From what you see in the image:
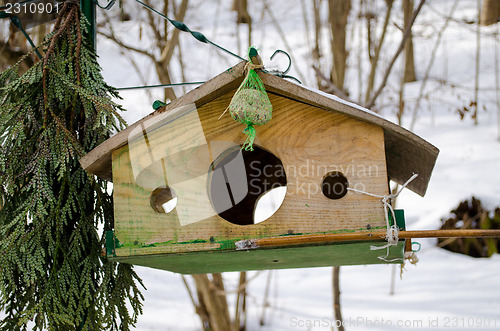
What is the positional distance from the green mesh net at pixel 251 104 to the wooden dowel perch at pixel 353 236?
29cm

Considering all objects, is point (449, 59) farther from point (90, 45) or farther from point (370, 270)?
point (90, 45)

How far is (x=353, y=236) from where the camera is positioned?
4.99ft

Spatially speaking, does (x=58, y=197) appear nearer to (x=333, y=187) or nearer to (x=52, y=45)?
(x=52, y=45)

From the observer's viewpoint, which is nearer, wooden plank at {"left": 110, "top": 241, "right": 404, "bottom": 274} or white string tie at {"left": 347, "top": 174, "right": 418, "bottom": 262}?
white string tie at {"left": 347, "top": 174, "right": 418, "bottom": 262}

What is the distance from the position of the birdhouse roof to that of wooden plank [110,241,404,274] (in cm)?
33

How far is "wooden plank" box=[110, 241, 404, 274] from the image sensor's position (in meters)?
1.78

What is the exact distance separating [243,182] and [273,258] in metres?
0.96

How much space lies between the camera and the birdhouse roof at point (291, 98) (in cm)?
171

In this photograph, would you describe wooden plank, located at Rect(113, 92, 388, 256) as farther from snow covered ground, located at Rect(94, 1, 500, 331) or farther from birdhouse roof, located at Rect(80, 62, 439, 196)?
snow covered ground, located at Rect(94, 1, 500, 331)

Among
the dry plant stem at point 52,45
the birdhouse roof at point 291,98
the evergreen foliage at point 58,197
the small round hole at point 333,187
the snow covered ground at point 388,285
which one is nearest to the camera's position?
the birdhouse roof at point 291,98

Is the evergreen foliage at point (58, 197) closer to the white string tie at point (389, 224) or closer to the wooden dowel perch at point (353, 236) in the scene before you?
the wooden dowel perch at point (353, 236)

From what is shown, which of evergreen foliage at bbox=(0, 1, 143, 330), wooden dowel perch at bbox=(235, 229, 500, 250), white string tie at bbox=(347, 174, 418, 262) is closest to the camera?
wooden dowel perch at bbox=(235, 229, 500, 250)

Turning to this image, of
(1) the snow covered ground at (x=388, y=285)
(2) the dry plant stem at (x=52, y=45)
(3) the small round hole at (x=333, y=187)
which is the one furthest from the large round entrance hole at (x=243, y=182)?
(1) the snow covered ground at (x=388, y=285)

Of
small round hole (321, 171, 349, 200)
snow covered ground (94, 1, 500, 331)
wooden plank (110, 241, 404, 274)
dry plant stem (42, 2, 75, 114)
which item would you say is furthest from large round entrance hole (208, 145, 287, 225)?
snow covered ground (94, 1, 500, 331)
